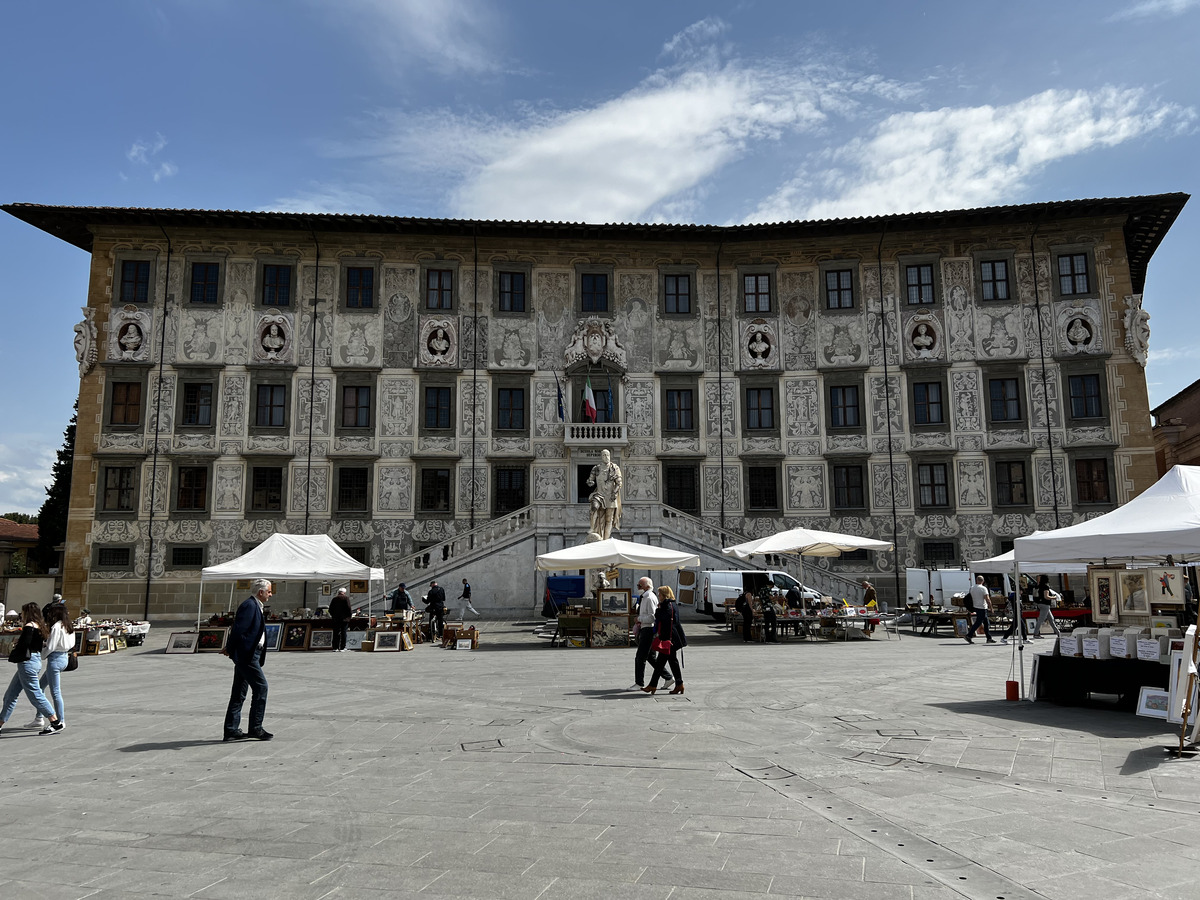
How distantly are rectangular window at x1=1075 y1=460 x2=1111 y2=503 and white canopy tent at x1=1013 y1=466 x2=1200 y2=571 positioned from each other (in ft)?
70.9

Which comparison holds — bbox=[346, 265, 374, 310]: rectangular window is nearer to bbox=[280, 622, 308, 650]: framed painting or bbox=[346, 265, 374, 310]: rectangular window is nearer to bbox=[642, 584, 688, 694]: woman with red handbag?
bbox=[280, 622, 308, 650]: framed painting

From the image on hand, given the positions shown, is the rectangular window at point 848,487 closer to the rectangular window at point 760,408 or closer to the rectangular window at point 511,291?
the rectangular window at point 760,408

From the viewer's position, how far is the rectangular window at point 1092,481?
30891 mm

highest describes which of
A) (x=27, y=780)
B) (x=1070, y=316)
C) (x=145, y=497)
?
(x=1070, y=316)

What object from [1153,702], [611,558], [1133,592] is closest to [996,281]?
[611,558]

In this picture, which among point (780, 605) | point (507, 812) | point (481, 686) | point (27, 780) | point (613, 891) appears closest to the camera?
point (613, 891)

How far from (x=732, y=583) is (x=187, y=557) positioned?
18873 millimetres

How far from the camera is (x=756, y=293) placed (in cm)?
3328

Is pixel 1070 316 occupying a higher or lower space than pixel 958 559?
higher

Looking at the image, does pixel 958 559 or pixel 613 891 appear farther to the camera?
pixel 958 559

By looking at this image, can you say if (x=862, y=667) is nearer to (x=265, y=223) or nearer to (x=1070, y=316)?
(x=1070, y=316)

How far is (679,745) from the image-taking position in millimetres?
8523

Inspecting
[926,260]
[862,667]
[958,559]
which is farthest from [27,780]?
[926,260]

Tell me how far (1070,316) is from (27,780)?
111 feet
